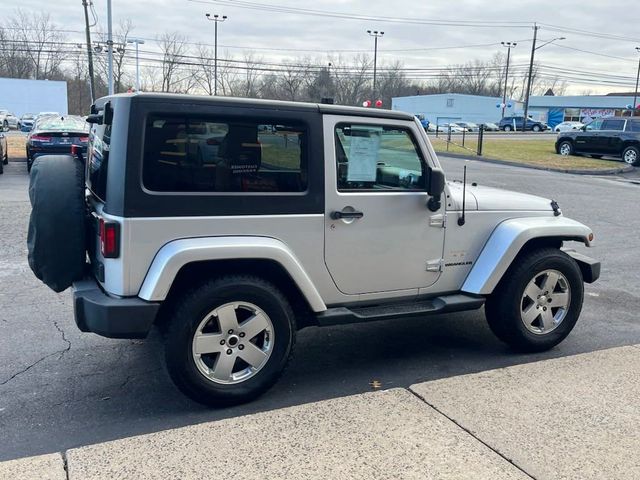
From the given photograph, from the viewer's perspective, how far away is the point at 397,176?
4.15 meters

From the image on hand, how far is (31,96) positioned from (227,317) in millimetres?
59319

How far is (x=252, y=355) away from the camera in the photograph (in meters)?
3.66

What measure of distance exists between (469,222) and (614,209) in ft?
31.8

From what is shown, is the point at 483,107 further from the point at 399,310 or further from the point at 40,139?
the point at 399,310

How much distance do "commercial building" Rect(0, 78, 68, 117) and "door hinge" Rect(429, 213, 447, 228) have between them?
185 feet

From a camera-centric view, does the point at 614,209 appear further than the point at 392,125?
Yes

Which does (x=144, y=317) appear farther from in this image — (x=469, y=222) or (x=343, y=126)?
(x=469, y=222)

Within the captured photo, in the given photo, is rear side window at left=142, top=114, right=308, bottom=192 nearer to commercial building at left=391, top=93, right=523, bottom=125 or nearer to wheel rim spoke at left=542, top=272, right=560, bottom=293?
wheel rim spoke at left=542, top=272, right=560, bottom=293

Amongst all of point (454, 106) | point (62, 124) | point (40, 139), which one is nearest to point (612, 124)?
point (62, 124)

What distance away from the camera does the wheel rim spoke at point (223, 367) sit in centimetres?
358

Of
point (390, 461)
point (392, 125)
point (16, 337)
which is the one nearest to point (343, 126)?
point (392, 125)

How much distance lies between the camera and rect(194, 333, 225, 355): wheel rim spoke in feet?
11.5

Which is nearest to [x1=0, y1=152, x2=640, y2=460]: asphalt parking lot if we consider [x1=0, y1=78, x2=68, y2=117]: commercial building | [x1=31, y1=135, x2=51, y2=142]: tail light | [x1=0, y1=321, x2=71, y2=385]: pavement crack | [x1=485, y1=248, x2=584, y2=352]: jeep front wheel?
[x1=0, y1=321, x2=71, y2=385]: pavement crack

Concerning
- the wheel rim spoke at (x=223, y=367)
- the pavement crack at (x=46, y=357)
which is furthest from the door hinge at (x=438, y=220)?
the pavement crack at (x=46, y=357)
